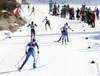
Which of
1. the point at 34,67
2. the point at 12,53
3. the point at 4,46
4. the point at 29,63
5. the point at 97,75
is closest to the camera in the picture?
the point at 97,75

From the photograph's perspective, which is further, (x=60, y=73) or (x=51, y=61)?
(x=51, y=61)

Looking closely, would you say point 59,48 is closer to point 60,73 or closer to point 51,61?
point 51,61

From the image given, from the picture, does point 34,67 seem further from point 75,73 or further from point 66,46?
point 66,46

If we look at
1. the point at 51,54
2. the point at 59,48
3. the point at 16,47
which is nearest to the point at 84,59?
the point at 51,54

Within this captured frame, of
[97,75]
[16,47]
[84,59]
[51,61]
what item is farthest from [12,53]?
[97,75]

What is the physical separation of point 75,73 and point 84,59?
244 centimetres

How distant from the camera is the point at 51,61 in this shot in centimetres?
1225

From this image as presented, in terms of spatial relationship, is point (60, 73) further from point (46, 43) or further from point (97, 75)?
point (46, 43)

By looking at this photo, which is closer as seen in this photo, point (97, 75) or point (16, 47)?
point (97, 75)

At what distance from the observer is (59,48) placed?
50.9 feet

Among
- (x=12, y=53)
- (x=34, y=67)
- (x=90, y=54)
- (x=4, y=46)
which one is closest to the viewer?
(x=34, y=67)

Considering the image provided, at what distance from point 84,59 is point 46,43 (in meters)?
5.60

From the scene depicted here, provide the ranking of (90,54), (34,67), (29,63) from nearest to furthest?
(34,67)
(29,63)
(90,54)

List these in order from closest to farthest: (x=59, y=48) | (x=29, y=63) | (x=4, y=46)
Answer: (x=29, y=63), (x=59, y=48), (x=4, y=46)
